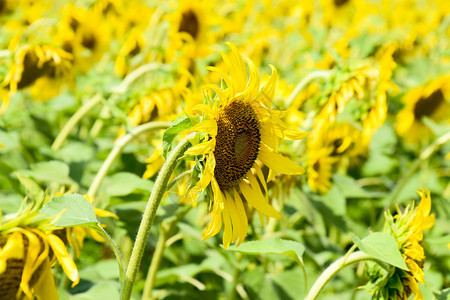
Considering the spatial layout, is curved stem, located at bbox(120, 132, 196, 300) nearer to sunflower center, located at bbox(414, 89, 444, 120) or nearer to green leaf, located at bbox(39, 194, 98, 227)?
green leaf, located at bbox(39, 194, 98, 227)

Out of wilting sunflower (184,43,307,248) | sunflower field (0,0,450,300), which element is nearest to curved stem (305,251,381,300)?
sunflower field (0,0,450,300)

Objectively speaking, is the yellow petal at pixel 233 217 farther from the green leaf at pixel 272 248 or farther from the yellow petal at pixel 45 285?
the yellow petal at pixel 45 285

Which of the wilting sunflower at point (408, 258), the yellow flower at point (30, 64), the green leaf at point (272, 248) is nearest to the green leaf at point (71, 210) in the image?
the green leaf at point (272, 248)

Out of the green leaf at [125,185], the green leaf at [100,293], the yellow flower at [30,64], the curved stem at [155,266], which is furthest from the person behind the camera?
the yellow flower at [30,64]

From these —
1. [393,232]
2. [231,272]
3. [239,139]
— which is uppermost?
[239,139]

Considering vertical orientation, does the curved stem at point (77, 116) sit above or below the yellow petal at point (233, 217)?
below

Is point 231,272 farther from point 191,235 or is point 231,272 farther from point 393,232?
point 393,232

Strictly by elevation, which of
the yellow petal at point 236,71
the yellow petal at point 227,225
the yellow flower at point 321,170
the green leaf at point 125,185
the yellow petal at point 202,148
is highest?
the yellow petal at point 236,71

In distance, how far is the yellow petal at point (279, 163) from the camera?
3.27 ft

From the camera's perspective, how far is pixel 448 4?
3.96m

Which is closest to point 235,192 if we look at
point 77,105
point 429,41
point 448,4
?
point 77,105

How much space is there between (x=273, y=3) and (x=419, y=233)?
13.7ft

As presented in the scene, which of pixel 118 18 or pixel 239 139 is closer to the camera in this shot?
pixel 239 139

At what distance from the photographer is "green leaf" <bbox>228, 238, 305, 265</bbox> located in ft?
3.16
